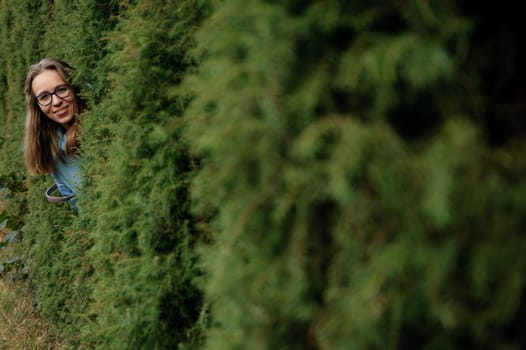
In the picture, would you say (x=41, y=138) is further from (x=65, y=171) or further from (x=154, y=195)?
(x=154, y=195)

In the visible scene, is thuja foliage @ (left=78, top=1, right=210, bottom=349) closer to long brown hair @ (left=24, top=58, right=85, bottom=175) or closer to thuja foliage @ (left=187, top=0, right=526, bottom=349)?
thuja foliage @ (left=187, top=0, right=526, bottom=349)

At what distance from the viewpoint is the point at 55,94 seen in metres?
3.32

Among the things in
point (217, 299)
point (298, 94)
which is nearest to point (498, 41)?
point (298, 94)

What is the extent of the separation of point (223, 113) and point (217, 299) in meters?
0.73

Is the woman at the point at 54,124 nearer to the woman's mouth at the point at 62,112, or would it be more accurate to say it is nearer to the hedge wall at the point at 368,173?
the woman's mouth at the point at 62,112

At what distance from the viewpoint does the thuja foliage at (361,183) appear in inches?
44.1

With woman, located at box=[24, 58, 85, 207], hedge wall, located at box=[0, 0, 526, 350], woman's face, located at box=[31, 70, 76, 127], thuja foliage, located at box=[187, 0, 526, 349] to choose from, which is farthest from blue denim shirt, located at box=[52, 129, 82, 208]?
thuja foliage, located at box=[187, 0, 526, 349]

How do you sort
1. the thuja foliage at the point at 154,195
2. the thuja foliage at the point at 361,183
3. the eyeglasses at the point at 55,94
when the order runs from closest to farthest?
the thuja foliage at the point at 361,183, the thuja foliage at the point at 154,195, the eyeglasses at the point at 55,94

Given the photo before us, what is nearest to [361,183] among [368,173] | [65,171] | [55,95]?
[368,173]

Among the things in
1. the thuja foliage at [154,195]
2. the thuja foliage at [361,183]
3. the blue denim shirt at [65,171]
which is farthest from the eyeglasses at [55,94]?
the thuja foliage at [361,183]

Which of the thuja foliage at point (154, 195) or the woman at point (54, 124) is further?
the woman at point (54, 124)

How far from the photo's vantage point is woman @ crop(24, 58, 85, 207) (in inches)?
132

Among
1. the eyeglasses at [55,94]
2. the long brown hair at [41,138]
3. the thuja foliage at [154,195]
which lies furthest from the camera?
the long brown hair at [41,138]

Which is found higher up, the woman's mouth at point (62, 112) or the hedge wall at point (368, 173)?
the hedge wall at point (368, 173)
